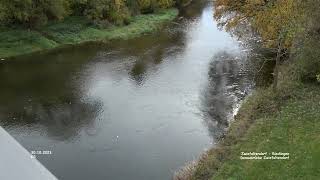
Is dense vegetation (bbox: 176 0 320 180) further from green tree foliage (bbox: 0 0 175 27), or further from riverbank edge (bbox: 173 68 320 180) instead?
green tree foliage (bbox: 0 0 175 27)

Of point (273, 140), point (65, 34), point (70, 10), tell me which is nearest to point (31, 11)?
point (65, 34)

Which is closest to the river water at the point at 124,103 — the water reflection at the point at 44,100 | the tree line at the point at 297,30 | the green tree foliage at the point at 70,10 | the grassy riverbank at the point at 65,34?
the water reflection at the point at 44,100

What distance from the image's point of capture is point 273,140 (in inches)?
735

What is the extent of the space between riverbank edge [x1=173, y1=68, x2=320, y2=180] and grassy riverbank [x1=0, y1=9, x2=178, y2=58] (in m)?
23.4

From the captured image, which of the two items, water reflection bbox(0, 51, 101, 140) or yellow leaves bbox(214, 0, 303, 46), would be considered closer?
yellow leaves bbox(214, 0, 303, 46)

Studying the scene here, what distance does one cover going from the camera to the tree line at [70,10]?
134ft

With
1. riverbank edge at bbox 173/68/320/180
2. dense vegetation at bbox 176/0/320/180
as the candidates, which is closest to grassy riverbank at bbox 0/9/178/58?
dense vegetation at bbox 176/0/320/180

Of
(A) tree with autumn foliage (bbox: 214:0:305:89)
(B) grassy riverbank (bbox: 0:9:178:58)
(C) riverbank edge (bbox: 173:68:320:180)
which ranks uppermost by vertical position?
(A) tree with autumn foliage (bbox: 214:0:305:89)

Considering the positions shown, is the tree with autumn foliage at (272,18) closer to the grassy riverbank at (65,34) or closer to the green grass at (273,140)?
the green grass at (273,140)

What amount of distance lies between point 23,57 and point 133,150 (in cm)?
2103

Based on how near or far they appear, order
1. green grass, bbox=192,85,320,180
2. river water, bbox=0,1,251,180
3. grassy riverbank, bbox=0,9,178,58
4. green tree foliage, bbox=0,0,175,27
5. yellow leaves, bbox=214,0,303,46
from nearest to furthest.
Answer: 1. green grass, bbox=192,85,320,180
2. river water, bbox=0,1,251,180
3. yellow leaves, bbox=214,0,303,46
4. grassy riverbank, bbox=0,9,178,58
5. green tree foliage, bbox=0,0,175,27

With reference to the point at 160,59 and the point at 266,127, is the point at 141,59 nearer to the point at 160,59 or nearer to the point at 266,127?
the point at 160,59

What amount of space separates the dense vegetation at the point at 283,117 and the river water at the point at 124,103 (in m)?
1.87

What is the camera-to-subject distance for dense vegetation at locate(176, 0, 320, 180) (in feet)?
54.9
